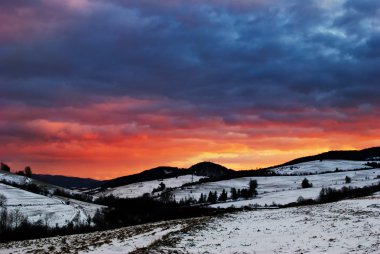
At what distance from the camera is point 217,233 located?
1644 inches

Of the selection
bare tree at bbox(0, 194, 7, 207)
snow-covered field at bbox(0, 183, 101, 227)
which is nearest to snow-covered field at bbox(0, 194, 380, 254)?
snow-covered field at bbox(0, 183, 101, 227)

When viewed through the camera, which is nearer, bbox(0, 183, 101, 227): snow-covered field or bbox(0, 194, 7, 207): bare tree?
bbox(0, 183, 101, 227): snow-covered field

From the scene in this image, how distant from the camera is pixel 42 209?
135 meters

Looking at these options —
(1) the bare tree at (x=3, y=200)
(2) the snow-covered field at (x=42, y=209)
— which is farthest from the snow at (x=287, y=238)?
(1) the bare tree at (x=3, y=200)

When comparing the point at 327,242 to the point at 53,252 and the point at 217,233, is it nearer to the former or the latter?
the point at 217,233

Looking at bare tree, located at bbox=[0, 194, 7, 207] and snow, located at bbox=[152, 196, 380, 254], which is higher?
bare tree, located at bbox=[0, 194, 7, 207]

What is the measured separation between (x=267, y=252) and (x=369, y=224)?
13283 mm

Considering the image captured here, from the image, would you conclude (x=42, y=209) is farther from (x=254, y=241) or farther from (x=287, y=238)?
Answer: (x=287, y=238)

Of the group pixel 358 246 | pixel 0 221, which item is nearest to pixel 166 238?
pixel 358 246

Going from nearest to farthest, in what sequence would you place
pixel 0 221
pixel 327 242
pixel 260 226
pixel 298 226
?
pixel 327 242 → pixel 298 226 → pixel 260 226 → pixel 0 221

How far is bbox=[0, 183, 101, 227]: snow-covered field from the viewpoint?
117m

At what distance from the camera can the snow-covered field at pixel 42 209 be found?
11656 centimetres

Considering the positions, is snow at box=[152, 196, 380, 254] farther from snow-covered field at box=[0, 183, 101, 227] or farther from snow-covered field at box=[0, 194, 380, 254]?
snow-covered field at box=[0, 183, 101, 227]

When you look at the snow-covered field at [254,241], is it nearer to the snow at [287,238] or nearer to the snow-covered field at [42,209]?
the snow at [287,238]
